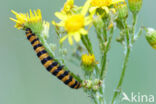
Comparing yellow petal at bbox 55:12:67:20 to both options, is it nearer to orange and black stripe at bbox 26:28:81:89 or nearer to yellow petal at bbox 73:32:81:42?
yellow petal at bbox 73:32:81:42

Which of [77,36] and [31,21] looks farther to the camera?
[31,21]

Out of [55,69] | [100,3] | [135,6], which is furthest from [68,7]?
[135,6]

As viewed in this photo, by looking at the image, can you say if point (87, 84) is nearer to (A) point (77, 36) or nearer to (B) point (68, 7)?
(A) point (77, 36)

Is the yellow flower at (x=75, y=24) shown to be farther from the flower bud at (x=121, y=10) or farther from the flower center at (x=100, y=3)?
the flower bud at (x=121, y=10)

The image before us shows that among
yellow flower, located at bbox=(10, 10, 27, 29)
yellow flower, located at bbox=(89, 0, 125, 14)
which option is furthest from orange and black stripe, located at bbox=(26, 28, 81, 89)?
yellow flower, located at bbox=(89, 0, 125, 14)

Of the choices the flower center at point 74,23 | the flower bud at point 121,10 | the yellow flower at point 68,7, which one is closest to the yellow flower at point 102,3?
the flower bud at point 121,10

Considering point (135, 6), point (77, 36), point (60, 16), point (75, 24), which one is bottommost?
point (135, 6)

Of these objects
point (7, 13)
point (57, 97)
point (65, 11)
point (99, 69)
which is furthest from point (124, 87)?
point (7, 13)

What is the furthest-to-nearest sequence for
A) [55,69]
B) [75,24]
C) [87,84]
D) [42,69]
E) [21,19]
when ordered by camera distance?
[42,69]
[21,19]
[55,69]
[87,84]
[75,24]
